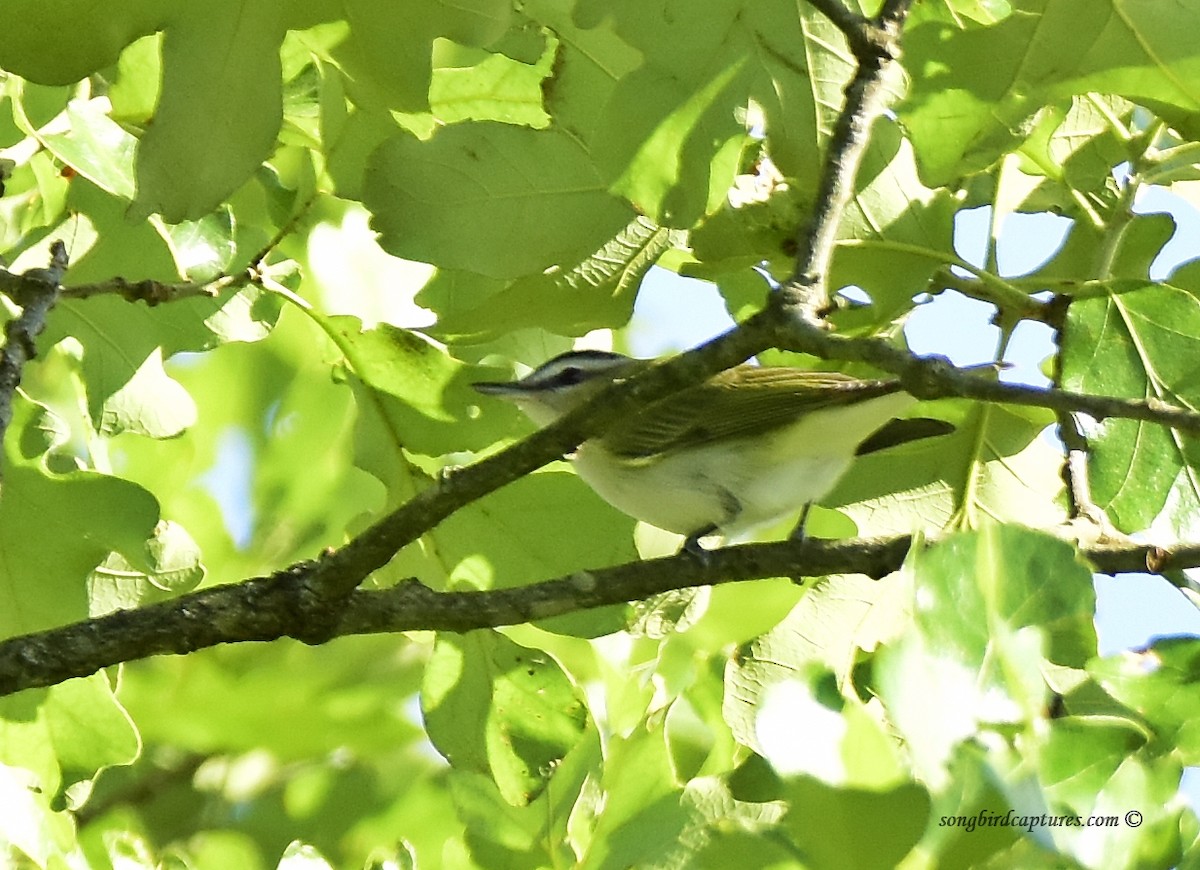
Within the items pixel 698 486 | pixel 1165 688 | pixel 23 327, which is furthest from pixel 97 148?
pixel 1165 688

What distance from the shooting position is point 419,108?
1644 mm

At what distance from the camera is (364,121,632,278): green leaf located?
5.82 ft

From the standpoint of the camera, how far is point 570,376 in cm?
291

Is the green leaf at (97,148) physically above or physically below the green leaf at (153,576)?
above

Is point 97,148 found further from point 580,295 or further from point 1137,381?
point 1137,381

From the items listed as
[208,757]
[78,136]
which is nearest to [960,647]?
[78,136]

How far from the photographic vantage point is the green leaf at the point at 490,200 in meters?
1.78

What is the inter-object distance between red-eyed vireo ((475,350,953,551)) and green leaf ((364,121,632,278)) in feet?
2.19

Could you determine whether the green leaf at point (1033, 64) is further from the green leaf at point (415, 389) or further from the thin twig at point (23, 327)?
the thin twig at point (23, 327)

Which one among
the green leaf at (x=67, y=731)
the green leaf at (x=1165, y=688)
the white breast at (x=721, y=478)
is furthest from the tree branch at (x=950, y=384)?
the white breast at (x=721, y=478)

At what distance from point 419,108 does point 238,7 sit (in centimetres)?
22

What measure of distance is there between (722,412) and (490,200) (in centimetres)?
108

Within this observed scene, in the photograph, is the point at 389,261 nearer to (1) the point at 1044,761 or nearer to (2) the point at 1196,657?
(2) the point at 1196,657

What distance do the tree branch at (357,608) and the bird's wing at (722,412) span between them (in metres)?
0.84
